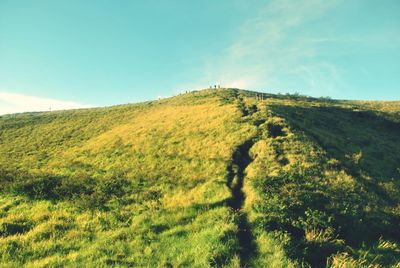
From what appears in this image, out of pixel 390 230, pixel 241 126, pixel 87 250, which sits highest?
pixel 241 126

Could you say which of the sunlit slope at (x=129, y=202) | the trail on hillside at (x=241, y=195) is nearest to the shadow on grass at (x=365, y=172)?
the trail on hillside at (x=241, y=195)

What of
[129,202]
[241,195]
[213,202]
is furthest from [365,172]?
[129,202]

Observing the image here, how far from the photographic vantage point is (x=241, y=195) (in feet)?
51.1

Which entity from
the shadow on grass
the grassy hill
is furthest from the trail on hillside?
the shadow on grass

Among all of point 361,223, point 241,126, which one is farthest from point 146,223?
point 241,126

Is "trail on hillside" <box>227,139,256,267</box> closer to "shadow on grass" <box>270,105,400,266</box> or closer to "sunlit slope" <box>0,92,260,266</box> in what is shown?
"sunlit slope" <box>0,92,260,266</box>

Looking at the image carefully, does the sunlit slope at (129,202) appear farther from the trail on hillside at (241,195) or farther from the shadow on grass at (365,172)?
the shadow on grass at (365,172)

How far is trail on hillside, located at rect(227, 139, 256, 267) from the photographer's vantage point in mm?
10898

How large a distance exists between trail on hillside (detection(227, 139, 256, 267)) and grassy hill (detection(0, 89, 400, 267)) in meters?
0.06

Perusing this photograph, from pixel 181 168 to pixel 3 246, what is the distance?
11.6 metres

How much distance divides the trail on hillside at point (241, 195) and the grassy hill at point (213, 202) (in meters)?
0.06

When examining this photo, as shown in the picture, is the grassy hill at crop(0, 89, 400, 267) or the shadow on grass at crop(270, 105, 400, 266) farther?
the shadow on grass at crop(270, 105, 400, 266)

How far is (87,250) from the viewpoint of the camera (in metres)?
11.1

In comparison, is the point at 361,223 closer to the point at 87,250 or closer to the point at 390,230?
the point at 390,230
